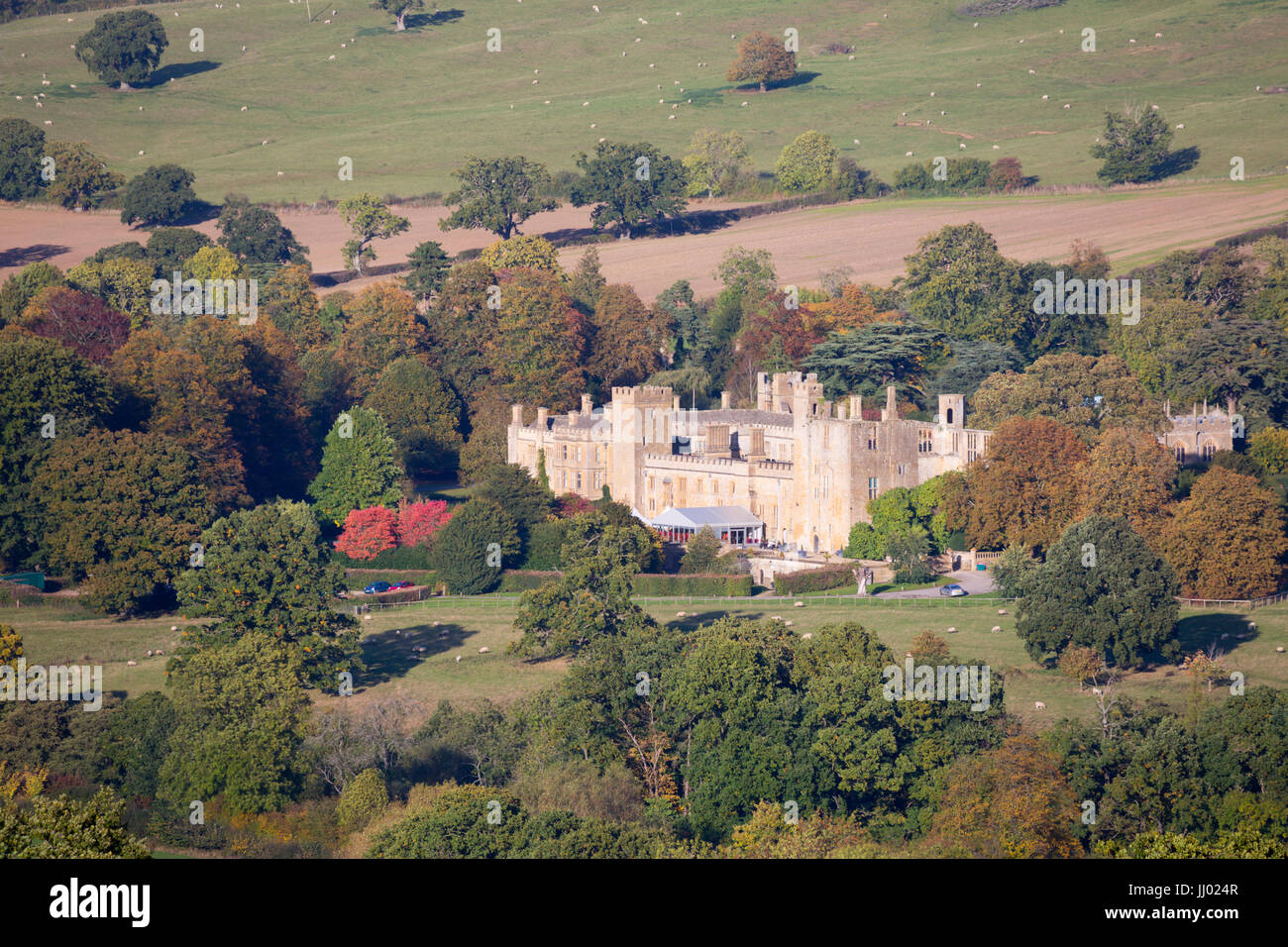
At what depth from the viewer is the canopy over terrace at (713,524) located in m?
86.5

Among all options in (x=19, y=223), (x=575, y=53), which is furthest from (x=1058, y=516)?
(x=575, y=53)

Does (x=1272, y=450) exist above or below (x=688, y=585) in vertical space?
above

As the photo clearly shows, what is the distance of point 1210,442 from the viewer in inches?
3588

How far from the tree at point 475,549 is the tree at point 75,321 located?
1048 inches

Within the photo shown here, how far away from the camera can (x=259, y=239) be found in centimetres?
→ 13988

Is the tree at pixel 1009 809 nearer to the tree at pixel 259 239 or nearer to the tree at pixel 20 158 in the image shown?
the tree at pixel 259 239

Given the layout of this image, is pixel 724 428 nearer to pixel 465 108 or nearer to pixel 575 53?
pixel 465 108

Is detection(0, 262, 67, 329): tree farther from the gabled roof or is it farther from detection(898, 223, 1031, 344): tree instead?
detection(898, 223, 1031, 344): tree

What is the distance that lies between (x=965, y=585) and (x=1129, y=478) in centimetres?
849

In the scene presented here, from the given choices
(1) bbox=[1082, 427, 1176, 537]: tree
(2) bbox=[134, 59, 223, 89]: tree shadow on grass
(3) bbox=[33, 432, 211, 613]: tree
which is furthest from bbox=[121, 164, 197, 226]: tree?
(1) bbox=[1082, 427, 1176, 537]: tree

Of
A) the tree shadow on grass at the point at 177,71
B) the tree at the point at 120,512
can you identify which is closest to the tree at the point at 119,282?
the tree at the point at 120,512

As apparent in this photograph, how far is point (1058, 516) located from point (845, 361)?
27.6 m

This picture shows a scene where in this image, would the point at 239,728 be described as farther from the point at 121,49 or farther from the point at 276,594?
the point at 121,49

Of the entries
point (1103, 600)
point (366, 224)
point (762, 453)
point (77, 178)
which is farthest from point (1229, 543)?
point (77, 178)
